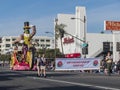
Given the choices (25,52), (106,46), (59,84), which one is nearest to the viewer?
(59,84)

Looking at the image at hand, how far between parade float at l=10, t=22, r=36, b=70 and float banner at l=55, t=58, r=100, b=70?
2.85 m

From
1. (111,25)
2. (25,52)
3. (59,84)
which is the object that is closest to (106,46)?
(111,25)

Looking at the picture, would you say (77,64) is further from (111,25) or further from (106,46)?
(106,46)

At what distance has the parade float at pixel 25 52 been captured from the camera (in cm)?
4128

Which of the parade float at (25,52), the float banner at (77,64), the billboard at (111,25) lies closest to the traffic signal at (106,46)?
the billboard at (111,25)

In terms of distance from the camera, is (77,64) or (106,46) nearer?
(77,64)

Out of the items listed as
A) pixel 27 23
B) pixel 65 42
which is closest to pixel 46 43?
pixel 65 42

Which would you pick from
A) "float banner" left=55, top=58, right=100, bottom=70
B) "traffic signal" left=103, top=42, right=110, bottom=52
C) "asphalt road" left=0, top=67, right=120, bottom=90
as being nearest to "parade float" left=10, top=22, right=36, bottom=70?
"float banner" left=55, top=58, right=100, bottom=70

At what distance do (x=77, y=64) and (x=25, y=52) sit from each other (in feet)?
17.8

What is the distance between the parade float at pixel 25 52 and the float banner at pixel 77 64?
2850 millimetres

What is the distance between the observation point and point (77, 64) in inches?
1586

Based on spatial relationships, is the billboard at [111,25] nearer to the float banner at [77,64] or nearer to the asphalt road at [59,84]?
the float banner at [77,64]

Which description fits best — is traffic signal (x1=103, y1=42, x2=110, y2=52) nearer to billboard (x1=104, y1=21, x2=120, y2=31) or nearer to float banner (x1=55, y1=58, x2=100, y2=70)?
billboard (x1=104, y1=21, x2=120, y2=31)

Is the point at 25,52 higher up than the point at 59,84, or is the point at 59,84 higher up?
the point at 25,52
